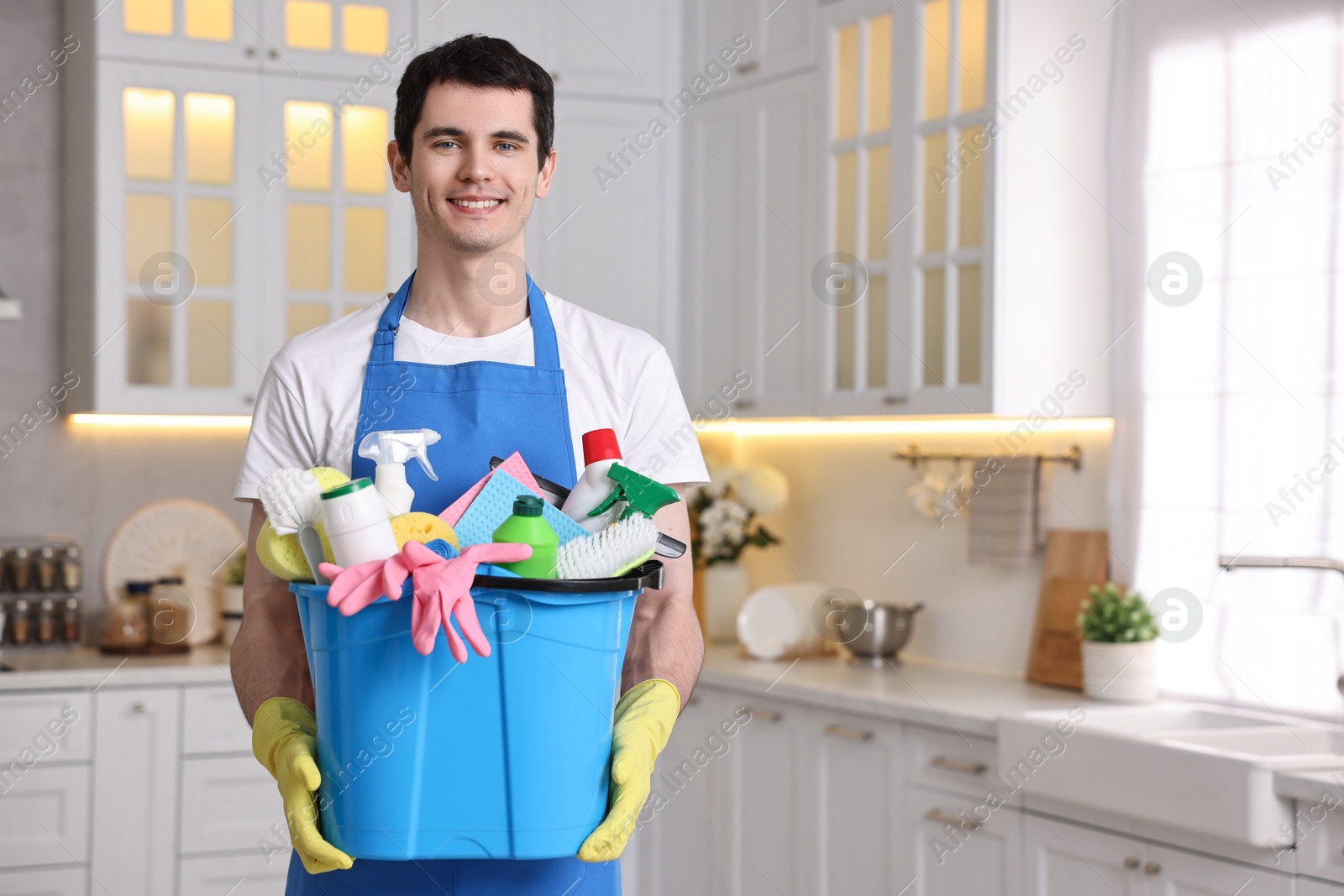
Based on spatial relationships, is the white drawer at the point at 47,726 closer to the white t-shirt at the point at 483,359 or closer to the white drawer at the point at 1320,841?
the white t-shirt at the point at 483,359

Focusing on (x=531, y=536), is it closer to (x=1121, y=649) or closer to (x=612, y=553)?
(x=612, y=553)

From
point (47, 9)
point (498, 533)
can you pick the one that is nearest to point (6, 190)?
point (47, 9)

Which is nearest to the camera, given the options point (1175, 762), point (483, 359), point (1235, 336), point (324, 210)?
point (483, 359)

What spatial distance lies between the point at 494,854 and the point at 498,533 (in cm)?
26

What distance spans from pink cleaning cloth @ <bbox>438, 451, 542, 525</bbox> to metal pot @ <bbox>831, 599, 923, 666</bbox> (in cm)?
217

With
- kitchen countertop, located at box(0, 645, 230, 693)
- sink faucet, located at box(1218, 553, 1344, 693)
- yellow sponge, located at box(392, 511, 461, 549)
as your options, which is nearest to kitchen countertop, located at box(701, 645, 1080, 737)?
sink faucet, located at box(1218, 553, 1344, 693)

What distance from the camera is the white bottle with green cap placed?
A: 1.00 meters

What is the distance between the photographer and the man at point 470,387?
4.25ft

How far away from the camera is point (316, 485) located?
1074 millimetres

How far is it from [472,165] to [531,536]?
16.7 inches

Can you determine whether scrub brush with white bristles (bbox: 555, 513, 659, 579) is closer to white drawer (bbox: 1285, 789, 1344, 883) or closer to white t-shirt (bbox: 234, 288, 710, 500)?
white t-shirt (bbox: 234, 288, 710, 500)

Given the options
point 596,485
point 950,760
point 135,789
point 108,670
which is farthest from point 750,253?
point 596,485

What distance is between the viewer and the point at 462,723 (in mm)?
1055

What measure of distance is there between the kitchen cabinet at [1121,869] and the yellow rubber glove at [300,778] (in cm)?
157
